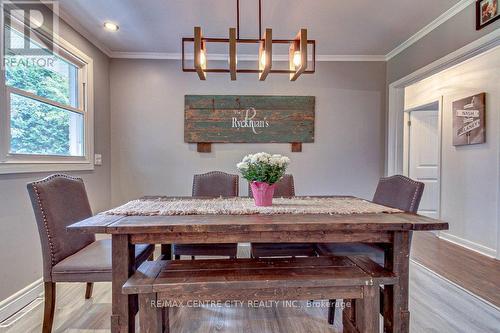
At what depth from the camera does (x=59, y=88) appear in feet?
8.41

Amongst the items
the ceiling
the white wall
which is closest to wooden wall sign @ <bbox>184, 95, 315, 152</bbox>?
the ceiling

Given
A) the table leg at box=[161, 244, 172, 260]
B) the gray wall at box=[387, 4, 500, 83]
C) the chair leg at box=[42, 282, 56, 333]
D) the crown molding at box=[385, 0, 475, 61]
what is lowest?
the chair leg at box=[42, 282, 56, 333]

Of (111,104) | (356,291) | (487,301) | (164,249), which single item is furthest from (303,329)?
(111,104)

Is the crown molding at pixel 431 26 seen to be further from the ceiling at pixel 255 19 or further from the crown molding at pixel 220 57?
the crown molding at pixel 220 57

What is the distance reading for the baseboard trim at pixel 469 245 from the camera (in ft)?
10.0

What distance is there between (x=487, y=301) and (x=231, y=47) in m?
2.63

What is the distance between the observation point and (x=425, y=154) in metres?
4.64

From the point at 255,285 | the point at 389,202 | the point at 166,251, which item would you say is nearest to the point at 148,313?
the point at 255,285

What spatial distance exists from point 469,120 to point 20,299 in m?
4.94

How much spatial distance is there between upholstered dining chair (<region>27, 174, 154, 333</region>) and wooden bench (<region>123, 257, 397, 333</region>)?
14.0 inches

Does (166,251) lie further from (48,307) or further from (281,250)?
(281,250)

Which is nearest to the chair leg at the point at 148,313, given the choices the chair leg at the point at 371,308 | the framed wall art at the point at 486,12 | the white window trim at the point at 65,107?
the chair leg at the point at 371,308

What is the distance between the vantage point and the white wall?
3127 mm

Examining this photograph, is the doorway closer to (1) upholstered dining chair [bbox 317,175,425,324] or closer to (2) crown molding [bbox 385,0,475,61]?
(2) crown molding [bbox 385,0,475,61]
